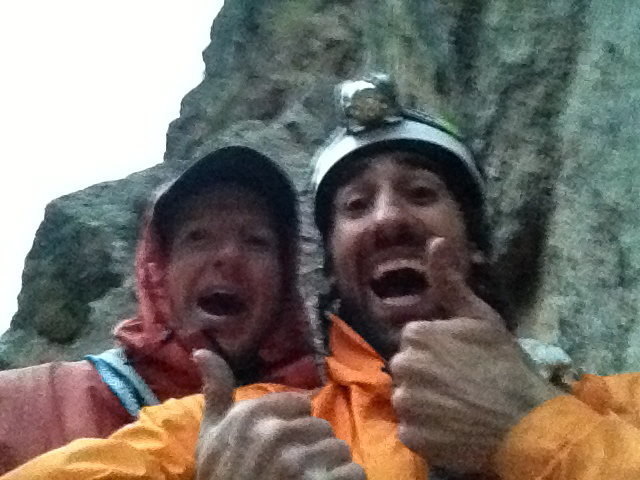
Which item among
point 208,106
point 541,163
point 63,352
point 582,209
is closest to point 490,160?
point 541,163

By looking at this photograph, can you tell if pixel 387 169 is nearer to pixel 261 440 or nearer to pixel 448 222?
pixel 448 222

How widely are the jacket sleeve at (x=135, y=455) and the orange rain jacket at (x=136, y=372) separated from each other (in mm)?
323

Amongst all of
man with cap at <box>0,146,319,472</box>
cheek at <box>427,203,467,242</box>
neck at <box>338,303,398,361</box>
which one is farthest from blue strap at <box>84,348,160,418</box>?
cheek at <box>427,203,467,242</box>

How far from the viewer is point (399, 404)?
38.5 inches

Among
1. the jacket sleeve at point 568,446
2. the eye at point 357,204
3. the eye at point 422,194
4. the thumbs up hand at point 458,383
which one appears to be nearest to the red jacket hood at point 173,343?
the eye at point 357,204

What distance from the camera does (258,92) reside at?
3721 mm

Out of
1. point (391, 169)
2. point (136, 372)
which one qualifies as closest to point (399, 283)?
point (391, 169)

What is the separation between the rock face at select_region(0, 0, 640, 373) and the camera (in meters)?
2.14

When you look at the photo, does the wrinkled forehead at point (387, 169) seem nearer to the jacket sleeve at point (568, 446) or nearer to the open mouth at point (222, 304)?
the open mouth at point (222, 304)

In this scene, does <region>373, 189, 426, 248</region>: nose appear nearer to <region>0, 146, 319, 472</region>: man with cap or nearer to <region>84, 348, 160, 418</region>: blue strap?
<region>0, 146, 319, 472</region>: man with cap

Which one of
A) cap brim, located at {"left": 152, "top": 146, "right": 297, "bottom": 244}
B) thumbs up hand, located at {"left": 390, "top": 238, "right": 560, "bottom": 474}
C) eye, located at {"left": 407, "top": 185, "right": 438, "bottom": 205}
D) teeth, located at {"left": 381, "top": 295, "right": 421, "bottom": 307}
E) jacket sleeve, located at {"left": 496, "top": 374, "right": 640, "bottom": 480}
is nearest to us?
jacket sleeve, located at {"left": 496, "top": 374, "right": 640, "bottom": 480}

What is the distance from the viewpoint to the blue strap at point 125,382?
139 centimetres

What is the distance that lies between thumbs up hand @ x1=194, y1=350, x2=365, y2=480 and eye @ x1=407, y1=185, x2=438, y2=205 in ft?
2.04

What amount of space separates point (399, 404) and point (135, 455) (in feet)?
1.24
